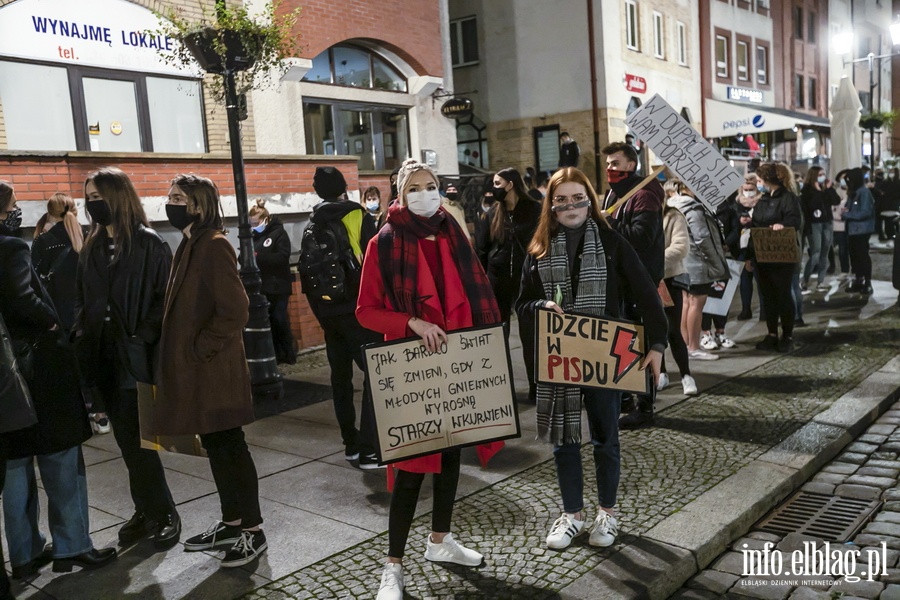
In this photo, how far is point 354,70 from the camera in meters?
14.6

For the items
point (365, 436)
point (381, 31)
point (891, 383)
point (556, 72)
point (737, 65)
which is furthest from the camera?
point (737, 65)

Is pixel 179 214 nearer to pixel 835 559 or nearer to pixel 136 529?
pixel 136 529

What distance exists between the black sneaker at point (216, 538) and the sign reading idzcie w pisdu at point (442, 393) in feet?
3.95

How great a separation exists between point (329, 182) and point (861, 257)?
10.1m

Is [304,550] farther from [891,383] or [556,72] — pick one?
[556,72]

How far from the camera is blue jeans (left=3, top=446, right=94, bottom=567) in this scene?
386 cm

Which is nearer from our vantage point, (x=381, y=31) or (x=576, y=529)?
(x=576, y=529)

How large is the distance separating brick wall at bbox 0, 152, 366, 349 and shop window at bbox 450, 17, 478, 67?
14.4 m

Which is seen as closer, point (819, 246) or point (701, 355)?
point (701, 355)

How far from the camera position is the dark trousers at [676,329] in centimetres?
673

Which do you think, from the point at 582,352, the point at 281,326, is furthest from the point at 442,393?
the point at 281,326

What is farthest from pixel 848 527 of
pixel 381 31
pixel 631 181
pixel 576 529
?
pixel 381 31

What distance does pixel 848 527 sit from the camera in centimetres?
430

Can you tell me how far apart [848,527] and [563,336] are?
1.98 m
